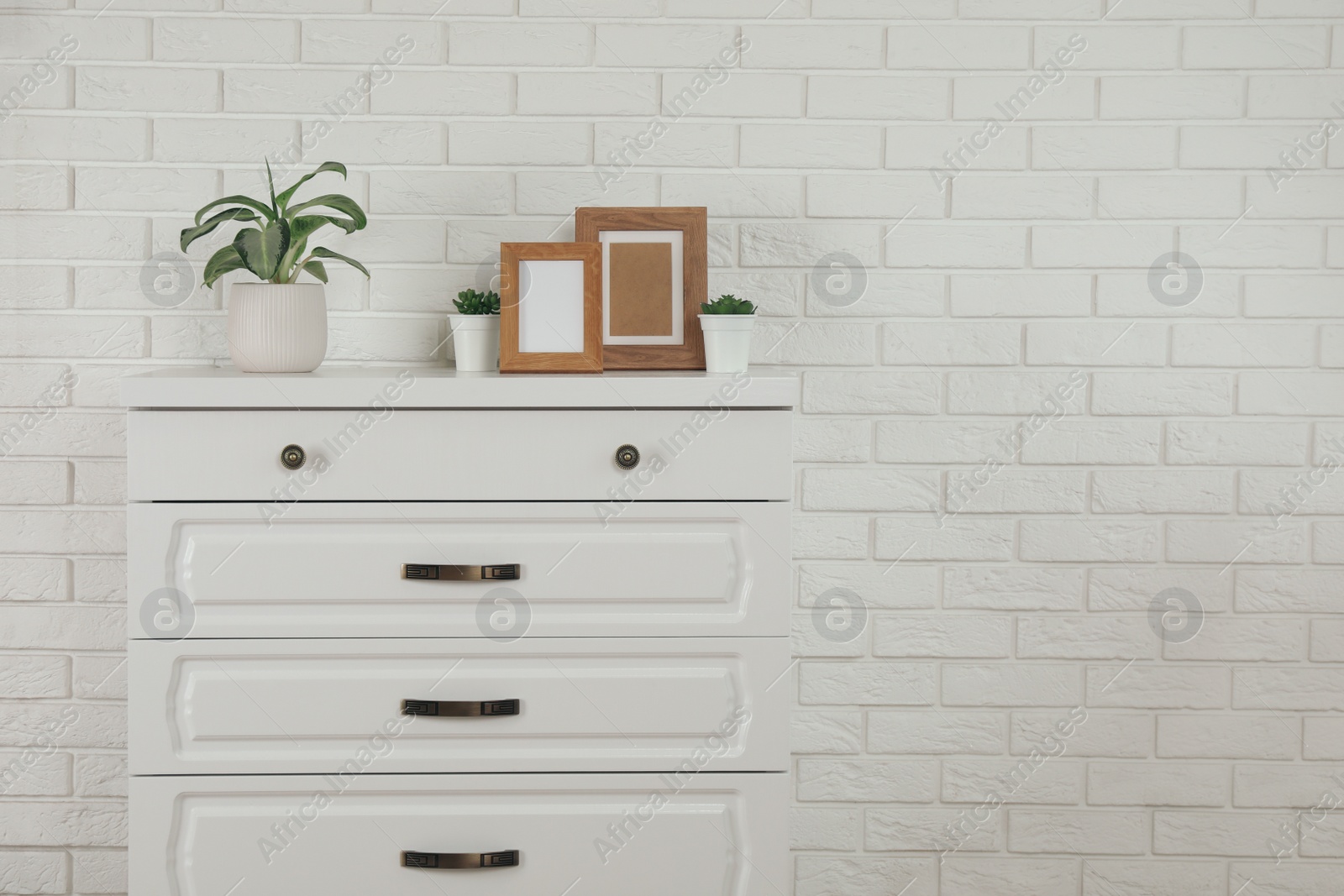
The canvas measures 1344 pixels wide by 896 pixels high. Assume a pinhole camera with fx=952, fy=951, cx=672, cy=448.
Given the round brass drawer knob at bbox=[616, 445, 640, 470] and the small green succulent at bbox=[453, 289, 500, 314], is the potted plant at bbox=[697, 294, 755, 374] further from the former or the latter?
the small green succulent at bbox=[453, 289, 500, 314]

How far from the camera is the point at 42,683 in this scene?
1.73m

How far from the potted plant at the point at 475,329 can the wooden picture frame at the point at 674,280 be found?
18cm

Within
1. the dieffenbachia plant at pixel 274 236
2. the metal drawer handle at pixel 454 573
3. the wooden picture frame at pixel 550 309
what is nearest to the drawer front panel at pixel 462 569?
the metal drawer handle at pixel 454 573

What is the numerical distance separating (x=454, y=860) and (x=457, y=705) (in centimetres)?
22

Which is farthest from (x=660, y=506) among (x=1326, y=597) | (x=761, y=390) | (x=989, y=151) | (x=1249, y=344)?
(x=1326, y=597)

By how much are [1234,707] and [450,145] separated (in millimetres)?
1767

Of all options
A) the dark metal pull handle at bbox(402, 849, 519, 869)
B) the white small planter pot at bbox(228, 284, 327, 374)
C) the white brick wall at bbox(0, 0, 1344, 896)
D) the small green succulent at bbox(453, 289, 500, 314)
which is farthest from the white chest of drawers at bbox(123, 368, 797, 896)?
the white brick wall at bbox(0, 0, 1344, 896)

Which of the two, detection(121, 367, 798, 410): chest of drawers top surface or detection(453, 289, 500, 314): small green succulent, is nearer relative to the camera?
detection(121, 367, 798, 410): chest of drawers top surface

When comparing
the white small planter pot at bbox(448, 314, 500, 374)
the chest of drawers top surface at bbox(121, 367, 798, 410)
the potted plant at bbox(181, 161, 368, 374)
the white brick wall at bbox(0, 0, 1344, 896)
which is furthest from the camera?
the white brick wall at bbox(0, 0, 1344, 896)

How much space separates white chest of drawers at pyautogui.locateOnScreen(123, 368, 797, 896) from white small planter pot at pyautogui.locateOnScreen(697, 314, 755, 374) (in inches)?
6.2

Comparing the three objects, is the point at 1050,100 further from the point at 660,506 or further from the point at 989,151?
the point at 660,506

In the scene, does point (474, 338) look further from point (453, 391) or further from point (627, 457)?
point (627, 457)

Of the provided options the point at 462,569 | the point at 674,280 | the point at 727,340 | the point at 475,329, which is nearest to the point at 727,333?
the point at 727,340

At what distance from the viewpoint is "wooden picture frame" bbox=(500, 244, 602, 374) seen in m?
1.48
